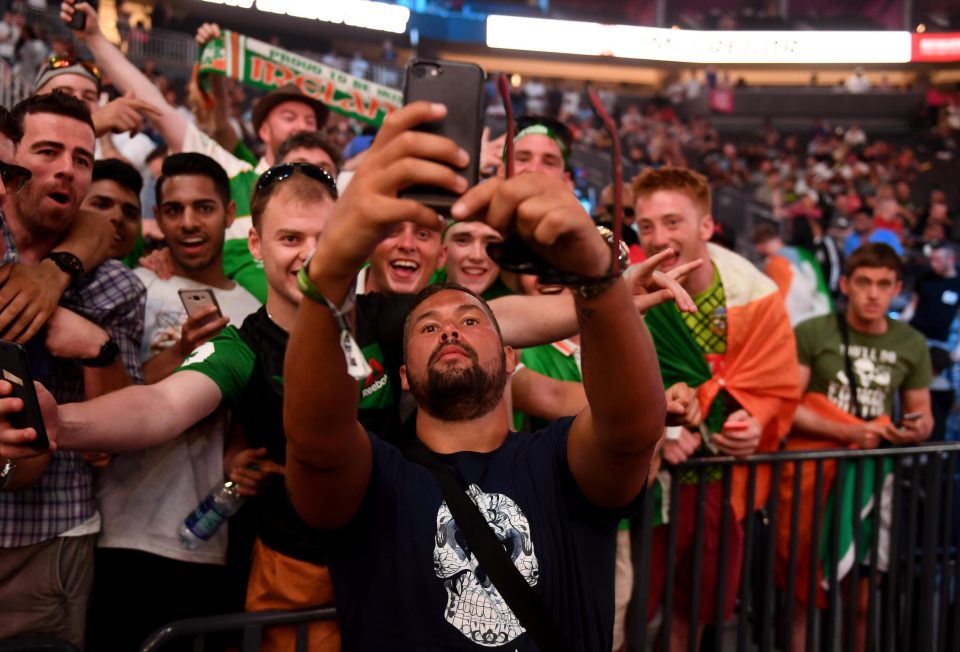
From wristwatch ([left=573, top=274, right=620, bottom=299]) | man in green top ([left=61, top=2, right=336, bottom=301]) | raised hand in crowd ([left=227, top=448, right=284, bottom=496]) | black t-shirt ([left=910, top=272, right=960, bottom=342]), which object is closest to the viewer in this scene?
wristwatch ([left=573, top=274, right=620, bottom=299])

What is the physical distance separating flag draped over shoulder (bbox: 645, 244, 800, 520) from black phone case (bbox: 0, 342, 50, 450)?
2.26m

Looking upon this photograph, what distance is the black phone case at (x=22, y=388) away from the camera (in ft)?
5.76

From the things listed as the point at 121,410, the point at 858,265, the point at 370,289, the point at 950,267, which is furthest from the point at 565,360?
the point at 950,267

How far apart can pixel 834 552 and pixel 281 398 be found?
8.01 feet

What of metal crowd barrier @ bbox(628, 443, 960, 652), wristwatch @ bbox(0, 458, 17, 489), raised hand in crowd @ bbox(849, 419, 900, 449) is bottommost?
metal crowd barrier @ bbox(628, 443, 960, 652)

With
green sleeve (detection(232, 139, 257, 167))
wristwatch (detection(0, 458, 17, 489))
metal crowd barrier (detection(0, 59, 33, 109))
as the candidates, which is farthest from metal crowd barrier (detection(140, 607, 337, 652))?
metal crowd barrier (detection(0, 59, 33, 109))

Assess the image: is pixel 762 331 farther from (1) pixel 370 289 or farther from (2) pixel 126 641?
(2) pixel 126 641

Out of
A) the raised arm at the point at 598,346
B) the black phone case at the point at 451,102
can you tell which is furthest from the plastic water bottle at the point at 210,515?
the black phone case at the point at 451,102

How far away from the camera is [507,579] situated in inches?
70.9

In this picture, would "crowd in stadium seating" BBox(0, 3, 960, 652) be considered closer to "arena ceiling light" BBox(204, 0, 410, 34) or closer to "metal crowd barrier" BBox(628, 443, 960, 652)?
"metal crowd barrier" BBox(628, 443, 960, 652)

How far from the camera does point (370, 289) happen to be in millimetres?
3082

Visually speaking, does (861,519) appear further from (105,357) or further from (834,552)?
(105,357)

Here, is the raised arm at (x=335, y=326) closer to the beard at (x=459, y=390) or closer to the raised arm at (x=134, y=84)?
the beard at (x=459, y=390)

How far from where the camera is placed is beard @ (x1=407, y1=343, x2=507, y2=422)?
2074 mm
